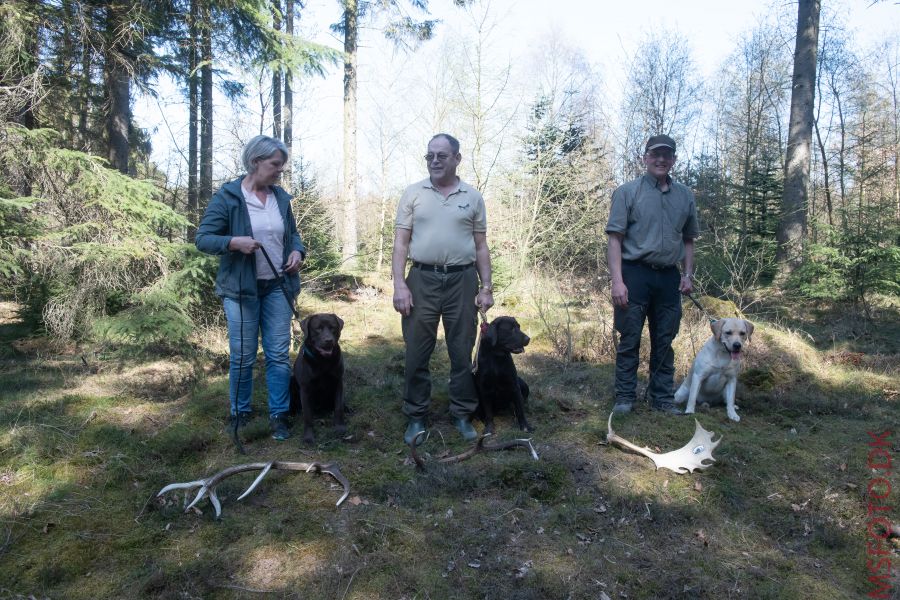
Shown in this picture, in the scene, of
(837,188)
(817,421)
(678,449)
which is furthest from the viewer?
(837,188)

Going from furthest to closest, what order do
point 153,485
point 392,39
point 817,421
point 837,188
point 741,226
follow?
1. point 837,188
2. point 392,39
3. point 741,226
4. point 817,421
5. point 153,485

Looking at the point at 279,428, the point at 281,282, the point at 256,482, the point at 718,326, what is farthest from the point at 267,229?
the point at 718,326

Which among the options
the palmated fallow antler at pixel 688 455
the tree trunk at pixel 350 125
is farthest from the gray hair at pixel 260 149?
the tree trunk at pixel 350 125

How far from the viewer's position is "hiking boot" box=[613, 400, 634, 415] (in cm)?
459

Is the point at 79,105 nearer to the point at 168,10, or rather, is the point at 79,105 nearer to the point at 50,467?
the point at 168,10

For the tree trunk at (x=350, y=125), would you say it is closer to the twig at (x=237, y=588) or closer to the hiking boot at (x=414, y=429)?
the hiking boot at (x=414, y=429)

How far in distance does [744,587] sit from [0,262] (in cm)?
695

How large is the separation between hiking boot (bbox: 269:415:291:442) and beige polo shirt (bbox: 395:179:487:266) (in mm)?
1606

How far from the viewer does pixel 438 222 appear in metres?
3.89

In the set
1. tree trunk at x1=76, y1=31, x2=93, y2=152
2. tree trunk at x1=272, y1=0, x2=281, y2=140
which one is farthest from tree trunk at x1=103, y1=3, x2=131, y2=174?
tree trunk at x1=272, y1=0, x2=281, y2=140

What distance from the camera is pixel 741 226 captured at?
1241 centimetres

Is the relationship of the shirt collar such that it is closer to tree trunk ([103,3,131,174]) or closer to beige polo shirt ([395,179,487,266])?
beige polo shirt ([395,179,487,266])

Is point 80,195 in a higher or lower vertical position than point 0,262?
higher

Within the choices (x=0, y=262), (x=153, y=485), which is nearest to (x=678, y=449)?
(x=153, y=485)
